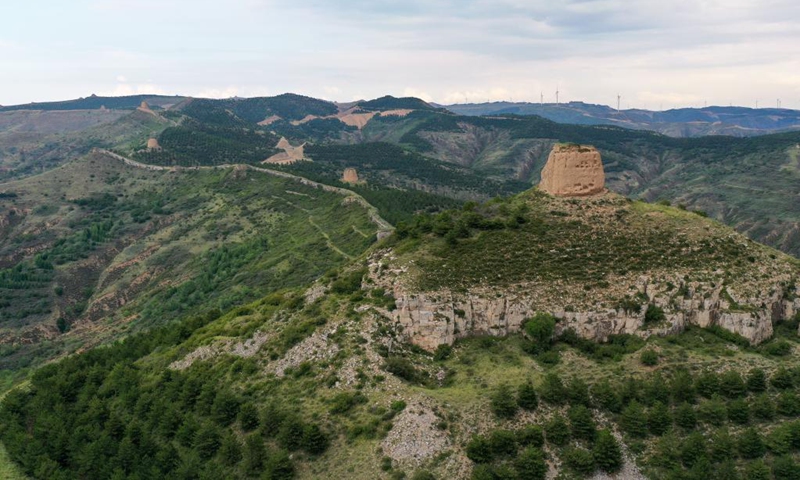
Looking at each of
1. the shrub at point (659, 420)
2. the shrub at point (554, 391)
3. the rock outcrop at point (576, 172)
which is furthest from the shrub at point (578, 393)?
the rock outcrop at point (576, 172)

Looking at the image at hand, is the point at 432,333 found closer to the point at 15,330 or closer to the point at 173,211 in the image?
the point at 15,330

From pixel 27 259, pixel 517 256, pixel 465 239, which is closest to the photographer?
pixel 517 256

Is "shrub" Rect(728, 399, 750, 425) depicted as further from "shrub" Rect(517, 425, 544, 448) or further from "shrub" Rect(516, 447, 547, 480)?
"shrub" Rect(516, 447, 547, 480)

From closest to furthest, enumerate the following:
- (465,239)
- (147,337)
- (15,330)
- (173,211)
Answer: (465,239) < (147,337) < (15,330) < (173,211)

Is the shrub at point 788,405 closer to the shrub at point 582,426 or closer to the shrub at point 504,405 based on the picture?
the shrub at point 582,426

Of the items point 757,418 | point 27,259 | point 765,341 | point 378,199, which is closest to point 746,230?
point 378,199

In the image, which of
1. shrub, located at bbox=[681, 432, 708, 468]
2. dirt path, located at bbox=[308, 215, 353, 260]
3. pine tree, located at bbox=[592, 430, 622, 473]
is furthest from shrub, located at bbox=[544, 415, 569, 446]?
dirt path, located at bbox=[308, 215, 353, 260]
